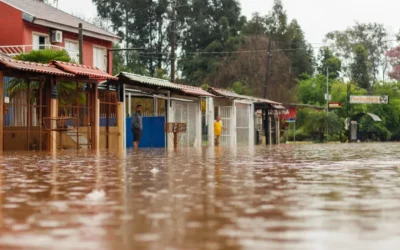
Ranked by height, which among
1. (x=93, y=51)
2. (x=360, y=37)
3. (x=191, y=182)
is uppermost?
(x=360, y=37)

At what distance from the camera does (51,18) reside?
3622 centimetres

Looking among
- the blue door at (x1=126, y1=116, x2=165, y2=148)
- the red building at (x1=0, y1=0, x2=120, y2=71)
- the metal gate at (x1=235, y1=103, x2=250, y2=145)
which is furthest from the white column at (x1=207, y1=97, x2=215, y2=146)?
the red building at (x1=0, y1=0, x2=120, y2=71)

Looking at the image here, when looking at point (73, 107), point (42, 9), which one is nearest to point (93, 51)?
point (42, 9)

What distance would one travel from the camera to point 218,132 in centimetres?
3641

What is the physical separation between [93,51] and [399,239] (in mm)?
37076

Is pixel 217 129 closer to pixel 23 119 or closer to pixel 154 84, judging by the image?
pixel 154 84

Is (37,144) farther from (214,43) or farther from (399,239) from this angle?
(214,43)

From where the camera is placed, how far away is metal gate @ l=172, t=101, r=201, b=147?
34.1 meters

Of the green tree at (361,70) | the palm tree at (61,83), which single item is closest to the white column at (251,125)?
the palm tree at (61,83)

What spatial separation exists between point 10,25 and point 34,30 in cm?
107

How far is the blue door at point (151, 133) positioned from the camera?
1253 inches

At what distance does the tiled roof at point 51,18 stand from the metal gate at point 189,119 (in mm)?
6523

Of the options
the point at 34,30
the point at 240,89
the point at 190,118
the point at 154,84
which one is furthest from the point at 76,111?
the point at 240,89

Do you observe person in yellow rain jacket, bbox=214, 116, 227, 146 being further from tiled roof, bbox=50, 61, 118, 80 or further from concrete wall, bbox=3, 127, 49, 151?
concrete wall, bbox=3, 127, 49, 151
